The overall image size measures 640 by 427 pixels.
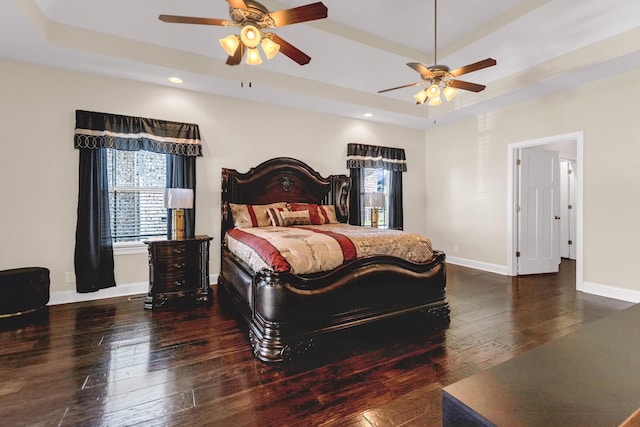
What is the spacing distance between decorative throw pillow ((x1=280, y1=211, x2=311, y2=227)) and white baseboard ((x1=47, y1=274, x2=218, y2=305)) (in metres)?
1.95

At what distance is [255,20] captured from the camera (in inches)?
86.4

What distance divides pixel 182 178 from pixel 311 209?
1.78 m

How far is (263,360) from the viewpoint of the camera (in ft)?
7.23

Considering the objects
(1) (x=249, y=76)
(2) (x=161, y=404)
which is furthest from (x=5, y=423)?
(1) (x=249, y=76)

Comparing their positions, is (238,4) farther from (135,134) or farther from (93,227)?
(93,227)

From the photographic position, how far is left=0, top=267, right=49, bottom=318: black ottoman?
2852mm

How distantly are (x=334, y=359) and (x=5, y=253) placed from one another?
12.1 ft

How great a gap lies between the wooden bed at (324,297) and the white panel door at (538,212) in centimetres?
275

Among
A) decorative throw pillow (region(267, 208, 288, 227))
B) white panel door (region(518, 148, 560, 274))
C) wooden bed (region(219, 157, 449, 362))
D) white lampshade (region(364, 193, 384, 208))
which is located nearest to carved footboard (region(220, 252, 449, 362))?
wooden bed (region(219, 157, 449, 362))

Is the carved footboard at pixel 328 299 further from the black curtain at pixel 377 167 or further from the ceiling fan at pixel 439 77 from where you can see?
the black curtain at pixel 377 167

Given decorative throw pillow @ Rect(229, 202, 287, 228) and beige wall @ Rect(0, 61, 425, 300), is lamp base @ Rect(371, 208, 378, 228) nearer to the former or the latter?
beige wall @ Rect(0, 61, 425, 300)

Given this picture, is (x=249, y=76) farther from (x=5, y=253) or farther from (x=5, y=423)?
(x=5, y=423)

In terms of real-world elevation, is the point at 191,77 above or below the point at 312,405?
above

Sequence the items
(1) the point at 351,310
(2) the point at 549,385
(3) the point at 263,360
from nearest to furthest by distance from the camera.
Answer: (2) the point at 549,385
(3) the point at 263,360
(1) the point at 351,310
